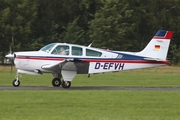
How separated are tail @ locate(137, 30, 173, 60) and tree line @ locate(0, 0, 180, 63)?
29482 mm

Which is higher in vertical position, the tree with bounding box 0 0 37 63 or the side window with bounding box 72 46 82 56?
the side window with bounding box 72 46 82 56

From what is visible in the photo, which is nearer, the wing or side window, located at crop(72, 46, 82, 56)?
the wing

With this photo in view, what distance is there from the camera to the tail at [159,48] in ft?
75.9

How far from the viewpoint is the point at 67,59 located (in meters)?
20.9

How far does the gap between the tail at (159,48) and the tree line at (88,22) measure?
2948 cm

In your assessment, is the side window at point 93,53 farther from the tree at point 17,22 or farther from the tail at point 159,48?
the tree at point 17,22

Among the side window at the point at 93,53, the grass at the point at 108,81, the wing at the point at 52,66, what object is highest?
the side window at the point at 93,53

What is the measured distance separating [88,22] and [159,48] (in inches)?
1411

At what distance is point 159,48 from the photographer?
2323cm

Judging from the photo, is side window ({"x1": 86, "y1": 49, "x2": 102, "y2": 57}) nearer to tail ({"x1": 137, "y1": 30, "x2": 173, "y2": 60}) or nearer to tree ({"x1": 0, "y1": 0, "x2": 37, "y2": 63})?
tail ({"x1": 137, "y1": 30, "x2": 173, "y2": 60})

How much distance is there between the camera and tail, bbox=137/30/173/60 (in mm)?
23141

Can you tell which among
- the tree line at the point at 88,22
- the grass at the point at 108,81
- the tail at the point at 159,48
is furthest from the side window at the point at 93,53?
the tree line at the point at 88,22

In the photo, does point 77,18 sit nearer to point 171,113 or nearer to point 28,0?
point 28,0

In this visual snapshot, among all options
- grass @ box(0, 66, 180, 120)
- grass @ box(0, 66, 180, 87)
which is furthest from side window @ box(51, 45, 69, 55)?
grass @ box(0, 66, 180, 120)
